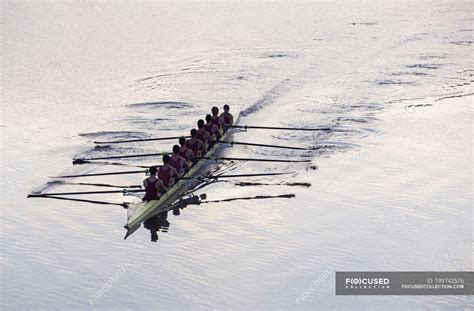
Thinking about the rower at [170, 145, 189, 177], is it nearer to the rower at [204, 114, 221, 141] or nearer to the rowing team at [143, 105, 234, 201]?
the rowing team at [143, 105, 234, 201]

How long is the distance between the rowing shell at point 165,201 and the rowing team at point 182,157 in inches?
7.2

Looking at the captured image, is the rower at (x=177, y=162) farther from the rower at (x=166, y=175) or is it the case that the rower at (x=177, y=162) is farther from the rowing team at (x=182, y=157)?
the rower at (x=166, y=175)

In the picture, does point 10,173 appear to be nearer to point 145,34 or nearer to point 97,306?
point 97,306

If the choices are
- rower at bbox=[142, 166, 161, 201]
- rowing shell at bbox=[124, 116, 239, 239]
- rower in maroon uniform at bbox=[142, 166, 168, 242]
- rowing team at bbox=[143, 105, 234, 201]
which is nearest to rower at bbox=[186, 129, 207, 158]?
rowing team at bbox=[143, 105, 234, 201]

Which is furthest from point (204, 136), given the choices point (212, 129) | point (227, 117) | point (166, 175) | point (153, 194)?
point (153, 194)

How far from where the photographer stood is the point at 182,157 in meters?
25.0

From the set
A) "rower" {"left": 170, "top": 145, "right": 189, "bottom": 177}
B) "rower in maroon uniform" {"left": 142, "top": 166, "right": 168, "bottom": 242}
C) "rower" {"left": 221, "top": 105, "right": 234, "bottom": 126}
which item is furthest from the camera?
"rower" {"left": 221, "top": 105, "right": 234, "bottom": 126}

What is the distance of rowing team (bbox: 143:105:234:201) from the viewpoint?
22.2 m

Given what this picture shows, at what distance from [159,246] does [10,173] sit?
900 centimetres

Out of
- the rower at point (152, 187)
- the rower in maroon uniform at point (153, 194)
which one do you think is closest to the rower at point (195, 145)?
the rower in maroon uniform at point (153, 194)

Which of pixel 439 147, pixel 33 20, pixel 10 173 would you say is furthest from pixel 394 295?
pixel 33 20

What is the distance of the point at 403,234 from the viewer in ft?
73.9

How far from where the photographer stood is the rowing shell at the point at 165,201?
843 inches

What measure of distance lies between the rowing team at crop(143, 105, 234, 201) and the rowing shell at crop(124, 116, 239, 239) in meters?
0.18
